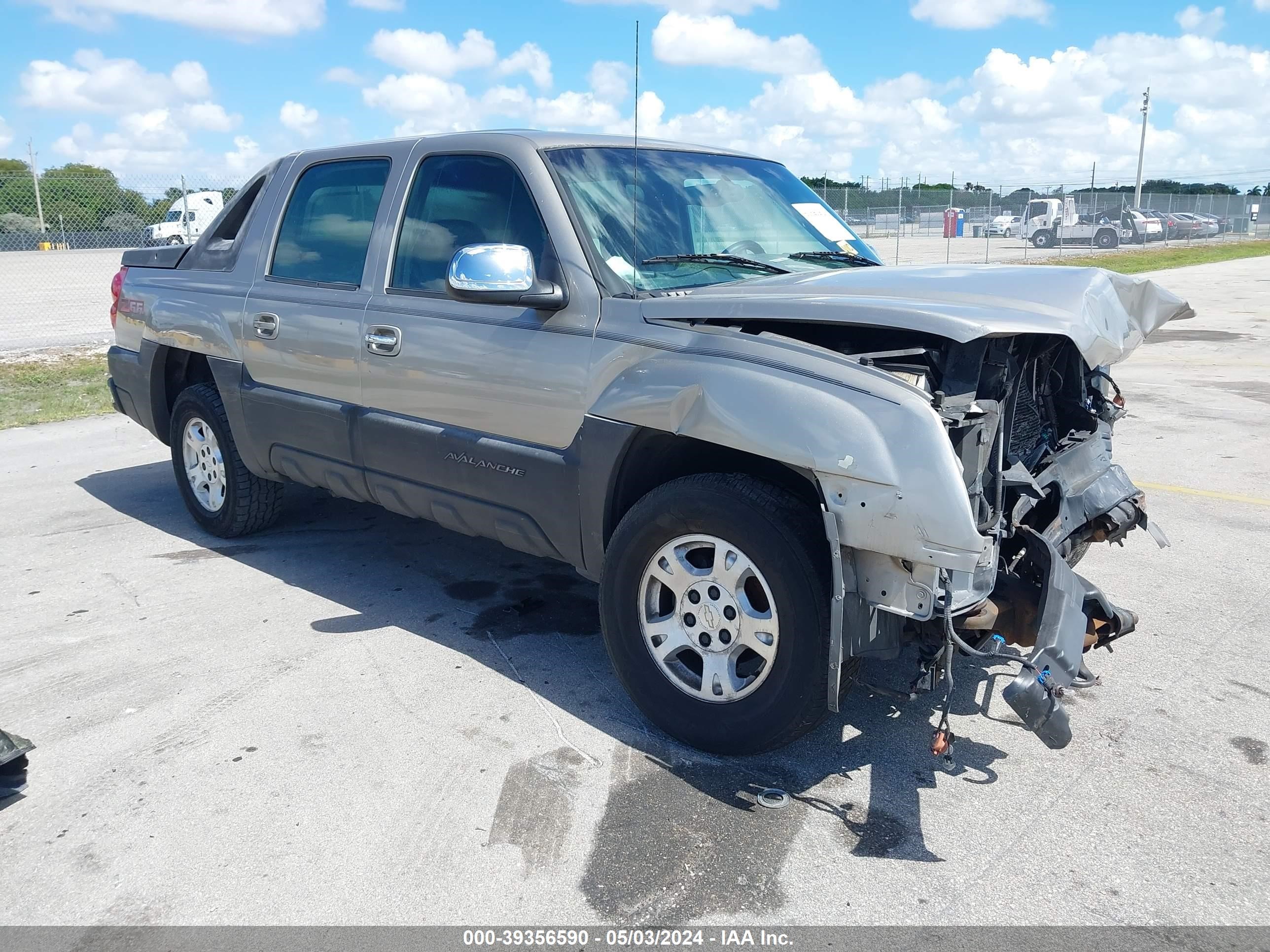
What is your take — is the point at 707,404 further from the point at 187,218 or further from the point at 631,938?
the point at 187,218

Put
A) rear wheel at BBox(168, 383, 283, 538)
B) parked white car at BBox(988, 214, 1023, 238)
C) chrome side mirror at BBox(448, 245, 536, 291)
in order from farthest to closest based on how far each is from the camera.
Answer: parked white car at BBox(988, 214, 1023, 238) < rear wheel at BBox(168, 383, 283, 538) < chrome side mirror at BBox(448, 245, 536, 291)

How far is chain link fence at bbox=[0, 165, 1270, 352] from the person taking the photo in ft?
59.0

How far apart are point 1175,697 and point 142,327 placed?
5.41 m

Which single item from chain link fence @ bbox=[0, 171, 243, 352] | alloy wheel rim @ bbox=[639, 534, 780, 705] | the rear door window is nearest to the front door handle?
the rear door window

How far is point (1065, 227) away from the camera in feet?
137

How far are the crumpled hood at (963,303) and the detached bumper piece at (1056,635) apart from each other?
25.7 inches

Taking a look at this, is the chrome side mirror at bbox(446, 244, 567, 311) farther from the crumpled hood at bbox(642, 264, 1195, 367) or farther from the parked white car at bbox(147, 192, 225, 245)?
the parked white car at bbox(147, 192, 225, 245)

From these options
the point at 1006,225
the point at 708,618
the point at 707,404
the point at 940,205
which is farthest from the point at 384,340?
the point at 1006,225

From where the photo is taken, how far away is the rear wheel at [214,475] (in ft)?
18.3

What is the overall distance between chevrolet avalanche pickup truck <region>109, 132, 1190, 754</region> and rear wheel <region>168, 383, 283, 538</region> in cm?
49

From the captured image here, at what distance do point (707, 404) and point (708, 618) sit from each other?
0.68 metres

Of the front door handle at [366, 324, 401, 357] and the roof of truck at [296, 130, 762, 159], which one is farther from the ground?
the roof of truck at [296, 130, 762, 159]

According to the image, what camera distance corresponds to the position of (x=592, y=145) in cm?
418

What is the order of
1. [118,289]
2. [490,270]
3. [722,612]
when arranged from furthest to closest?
[118,289] < [490,270] < [722,612]
